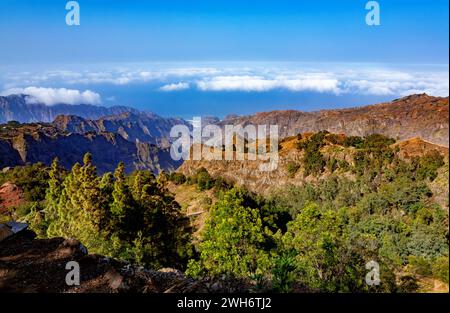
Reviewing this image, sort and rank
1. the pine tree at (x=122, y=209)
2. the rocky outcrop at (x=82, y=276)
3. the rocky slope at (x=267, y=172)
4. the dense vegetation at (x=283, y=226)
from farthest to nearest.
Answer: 1. the rocky slope at (x=267, y=172)
2. the pine tree at (x=122, y=209)
3. the dense vegetation at (x=283, y=226)
4. the rocky outcrop at (x=82, y=276)

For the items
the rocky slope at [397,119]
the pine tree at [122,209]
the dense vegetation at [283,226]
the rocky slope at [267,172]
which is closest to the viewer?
the dense vegetation at [283,226]

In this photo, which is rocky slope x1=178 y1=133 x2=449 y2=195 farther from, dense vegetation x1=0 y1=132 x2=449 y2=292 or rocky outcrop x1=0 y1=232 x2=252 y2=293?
rocky outcrop x1=0 y1=232 x2=252 y2=293

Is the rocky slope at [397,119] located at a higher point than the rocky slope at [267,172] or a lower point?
higher

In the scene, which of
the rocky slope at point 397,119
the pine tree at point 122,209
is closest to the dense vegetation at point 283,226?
the pine tree at point 122,209

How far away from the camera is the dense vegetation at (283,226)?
1464cm

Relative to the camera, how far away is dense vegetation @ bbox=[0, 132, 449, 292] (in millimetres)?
14641

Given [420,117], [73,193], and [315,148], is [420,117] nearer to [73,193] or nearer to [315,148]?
[315,148]

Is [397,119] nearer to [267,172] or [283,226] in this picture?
[267,172]

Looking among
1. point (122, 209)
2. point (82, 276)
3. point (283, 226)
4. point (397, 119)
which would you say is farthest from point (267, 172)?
point (82, 276)

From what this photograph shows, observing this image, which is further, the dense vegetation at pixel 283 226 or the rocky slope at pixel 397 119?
the rocky slope at pixel 397 119

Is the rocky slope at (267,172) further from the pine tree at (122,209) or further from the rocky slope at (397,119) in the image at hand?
the pine tree at (122,209)

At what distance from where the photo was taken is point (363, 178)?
207 feet

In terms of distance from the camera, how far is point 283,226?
172ft

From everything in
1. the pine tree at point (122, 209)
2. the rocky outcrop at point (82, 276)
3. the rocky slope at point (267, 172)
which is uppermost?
the rocky outcrop at point (82, 276)
